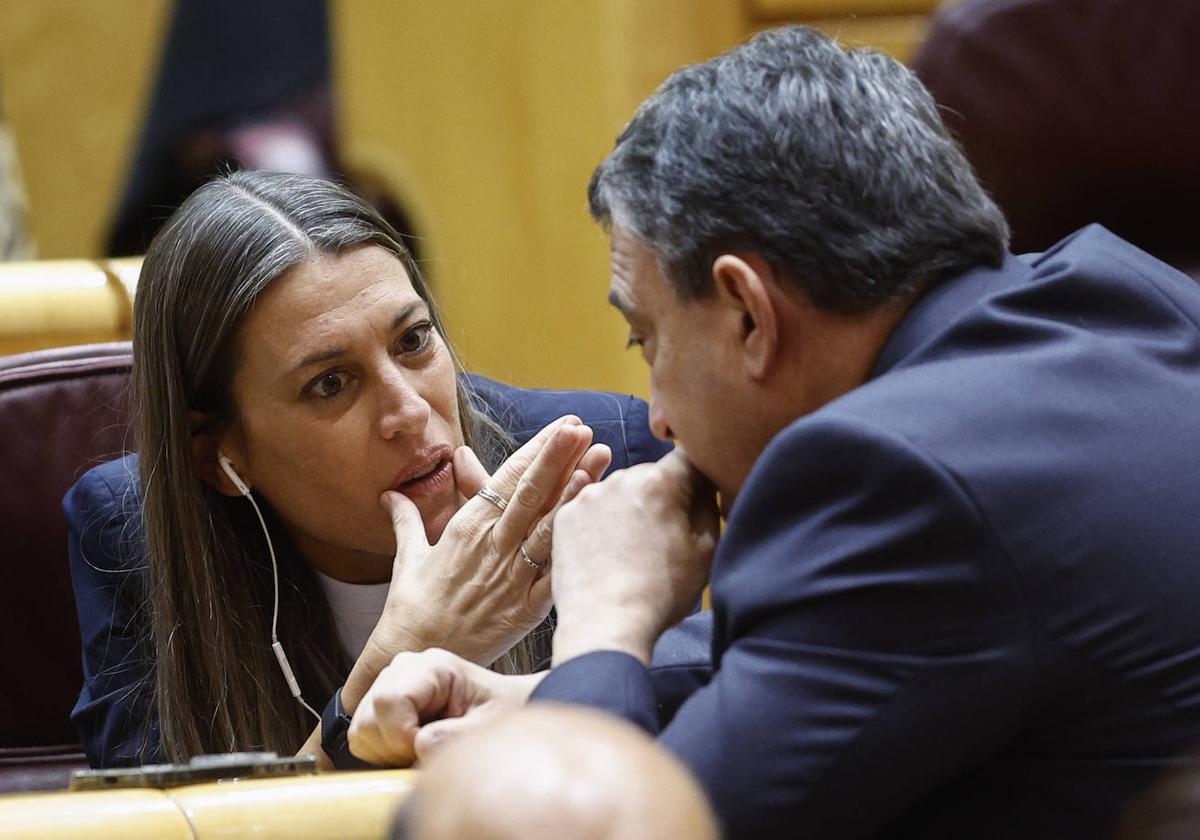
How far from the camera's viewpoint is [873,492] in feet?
3.41

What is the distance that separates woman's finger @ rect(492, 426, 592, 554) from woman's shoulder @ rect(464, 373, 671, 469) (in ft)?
1.06

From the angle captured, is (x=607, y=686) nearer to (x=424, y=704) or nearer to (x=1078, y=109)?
(x=424, y=704)

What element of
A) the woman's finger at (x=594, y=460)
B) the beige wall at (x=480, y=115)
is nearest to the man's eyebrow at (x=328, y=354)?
the woman's finger at (x=594, y=460)

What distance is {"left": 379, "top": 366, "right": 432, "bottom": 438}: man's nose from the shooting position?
173 cm

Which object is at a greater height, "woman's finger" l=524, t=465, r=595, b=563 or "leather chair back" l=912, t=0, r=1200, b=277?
"leather chair back" l=912, t=0, r=1200, b=277

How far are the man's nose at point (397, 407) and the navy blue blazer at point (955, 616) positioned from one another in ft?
2.14

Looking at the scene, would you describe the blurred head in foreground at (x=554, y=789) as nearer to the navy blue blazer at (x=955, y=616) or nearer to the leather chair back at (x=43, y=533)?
the navy blue blazer at (x=955, y=616)

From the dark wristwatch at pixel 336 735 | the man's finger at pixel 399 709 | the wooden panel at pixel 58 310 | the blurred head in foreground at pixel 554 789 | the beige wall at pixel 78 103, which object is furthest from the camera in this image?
the beige wall at pixel 78 103

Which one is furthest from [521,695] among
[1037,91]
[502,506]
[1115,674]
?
[1037,91]

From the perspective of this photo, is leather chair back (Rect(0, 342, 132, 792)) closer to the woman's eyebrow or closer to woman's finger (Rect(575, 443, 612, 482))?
the woman's eyebrow

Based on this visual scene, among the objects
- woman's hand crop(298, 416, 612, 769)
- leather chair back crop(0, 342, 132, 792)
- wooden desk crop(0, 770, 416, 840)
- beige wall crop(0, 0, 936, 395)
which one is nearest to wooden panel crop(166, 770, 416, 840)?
wooden desk crop(0, 770, 416, 840)

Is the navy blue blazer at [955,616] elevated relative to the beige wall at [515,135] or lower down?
elevated

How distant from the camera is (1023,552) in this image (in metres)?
1.03

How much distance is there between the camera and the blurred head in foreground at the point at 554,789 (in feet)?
2.28
